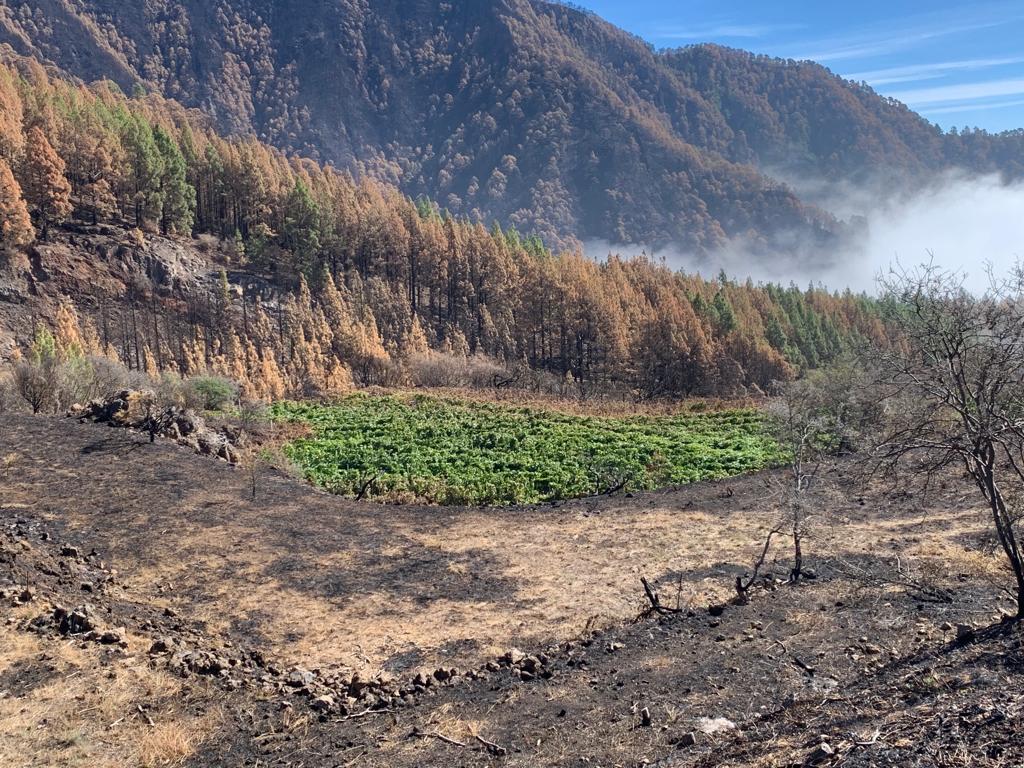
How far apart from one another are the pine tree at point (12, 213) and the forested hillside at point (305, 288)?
130 millimetres

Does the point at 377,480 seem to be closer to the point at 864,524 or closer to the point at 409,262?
the point at 864,524

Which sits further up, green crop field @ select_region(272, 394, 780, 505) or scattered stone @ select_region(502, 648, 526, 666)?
scattered stone @ select_region(502, 648, 526, 666)

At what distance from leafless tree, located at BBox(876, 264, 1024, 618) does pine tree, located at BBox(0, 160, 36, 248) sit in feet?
197

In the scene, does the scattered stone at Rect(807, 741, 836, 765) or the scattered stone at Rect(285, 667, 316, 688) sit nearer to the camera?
the scattered stone at Rect(807, 741, 836, 765)

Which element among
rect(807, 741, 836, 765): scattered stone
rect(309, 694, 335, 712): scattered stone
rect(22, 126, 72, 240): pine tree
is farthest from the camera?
rect(22, 126, 72, 240): pine tree

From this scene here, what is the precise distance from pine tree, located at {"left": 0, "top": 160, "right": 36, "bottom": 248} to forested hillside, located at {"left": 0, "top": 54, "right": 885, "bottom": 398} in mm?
130

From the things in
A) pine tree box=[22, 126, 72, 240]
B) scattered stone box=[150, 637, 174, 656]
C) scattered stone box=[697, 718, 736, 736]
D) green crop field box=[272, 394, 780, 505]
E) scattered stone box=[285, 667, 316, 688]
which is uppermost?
pine tree box=[22, 126, 72, 240]

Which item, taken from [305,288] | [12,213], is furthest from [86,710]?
[305,288]

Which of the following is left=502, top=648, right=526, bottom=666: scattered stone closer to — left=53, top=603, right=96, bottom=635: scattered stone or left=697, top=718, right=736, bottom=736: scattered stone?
left=697, top=718, right=736, bottom=736: scattered stone

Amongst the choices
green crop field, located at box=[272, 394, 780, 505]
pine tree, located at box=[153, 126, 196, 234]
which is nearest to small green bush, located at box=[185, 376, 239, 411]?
green crop field, located at box=[272, 394, 780, 505]

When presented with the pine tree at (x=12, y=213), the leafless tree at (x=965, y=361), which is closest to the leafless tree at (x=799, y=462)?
the leafless tree at (x=965, y=361)

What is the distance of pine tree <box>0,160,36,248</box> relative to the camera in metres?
49.2

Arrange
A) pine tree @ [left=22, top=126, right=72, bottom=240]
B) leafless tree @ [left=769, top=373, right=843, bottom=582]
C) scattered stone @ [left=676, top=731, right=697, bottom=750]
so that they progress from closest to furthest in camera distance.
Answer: scattered stone @ [left=676, top=731, right=697, bottom=750] < leafless tree @ [left=769, top=373, right=843, bottom=582] < pine tree @ [left=22, top=126, right=72, bottom=240]

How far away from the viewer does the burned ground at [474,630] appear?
7203 mm
